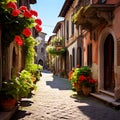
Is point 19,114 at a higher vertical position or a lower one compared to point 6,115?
lower

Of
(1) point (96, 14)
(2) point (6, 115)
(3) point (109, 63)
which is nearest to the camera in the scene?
(2) point (6, 115)

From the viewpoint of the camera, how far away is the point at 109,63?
42.4ft

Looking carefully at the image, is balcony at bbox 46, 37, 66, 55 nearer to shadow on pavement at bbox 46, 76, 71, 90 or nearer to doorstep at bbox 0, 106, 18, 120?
shadow on pavement at bbox 46, 76, 71, 90

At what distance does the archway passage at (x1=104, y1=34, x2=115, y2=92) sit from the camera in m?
12.6

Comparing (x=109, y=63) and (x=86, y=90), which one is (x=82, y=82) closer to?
(x=86, y=90)

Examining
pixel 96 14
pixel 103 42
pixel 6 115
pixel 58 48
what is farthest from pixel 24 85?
pixel 58 48

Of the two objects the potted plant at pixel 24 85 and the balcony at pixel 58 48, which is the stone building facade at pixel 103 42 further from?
the balcony at pixel 58 48

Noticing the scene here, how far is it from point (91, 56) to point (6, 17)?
302 inches

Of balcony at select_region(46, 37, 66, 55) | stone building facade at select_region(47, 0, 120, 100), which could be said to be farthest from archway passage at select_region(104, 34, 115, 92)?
balcony at select_region(46, 37, 66, 55)

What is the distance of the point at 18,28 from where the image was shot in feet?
26.8

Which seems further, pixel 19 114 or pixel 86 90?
pixel 86 90

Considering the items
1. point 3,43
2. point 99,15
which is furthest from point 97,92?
point 3,43

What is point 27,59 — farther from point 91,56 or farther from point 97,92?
point 97,92

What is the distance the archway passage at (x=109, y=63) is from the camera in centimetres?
1260
